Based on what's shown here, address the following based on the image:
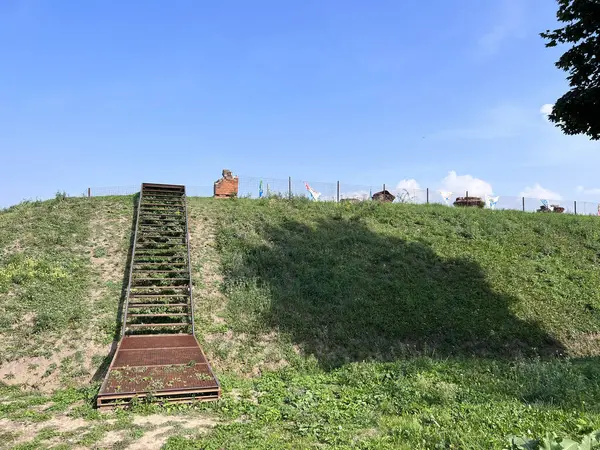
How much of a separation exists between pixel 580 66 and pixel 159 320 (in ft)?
45.5

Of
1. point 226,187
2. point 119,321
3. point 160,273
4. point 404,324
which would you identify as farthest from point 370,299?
point 226,187

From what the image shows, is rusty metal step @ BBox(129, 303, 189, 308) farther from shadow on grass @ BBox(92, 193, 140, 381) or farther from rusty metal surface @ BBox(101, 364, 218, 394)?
rusty metal surface @ BBox(101, 364, 218, 394)

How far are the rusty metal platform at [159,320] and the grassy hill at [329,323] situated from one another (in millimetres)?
414

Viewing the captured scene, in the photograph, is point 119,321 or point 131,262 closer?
point 119,321

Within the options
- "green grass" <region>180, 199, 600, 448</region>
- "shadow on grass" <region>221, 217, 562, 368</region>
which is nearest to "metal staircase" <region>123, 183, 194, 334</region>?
"green grass" <region>180, 199, 600, 448</region>

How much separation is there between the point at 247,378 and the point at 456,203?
2227 centimetres

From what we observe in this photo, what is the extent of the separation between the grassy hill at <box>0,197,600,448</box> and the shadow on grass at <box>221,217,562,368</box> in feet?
0.20

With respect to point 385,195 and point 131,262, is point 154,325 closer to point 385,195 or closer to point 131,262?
point 131,262

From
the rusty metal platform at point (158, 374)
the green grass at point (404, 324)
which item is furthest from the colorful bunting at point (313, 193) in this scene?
the rusty metal platform at point (158, 374)

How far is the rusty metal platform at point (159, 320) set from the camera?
7.59 metres

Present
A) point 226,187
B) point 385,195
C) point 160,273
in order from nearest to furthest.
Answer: point 160,273 → point 226,187 → point 385,195

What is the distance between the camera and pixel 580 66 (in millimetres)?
11328

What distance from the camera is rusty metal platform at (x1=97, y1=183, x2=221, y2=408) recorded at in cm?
759

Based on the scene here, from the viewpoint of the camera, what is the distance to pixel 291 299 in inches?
510
